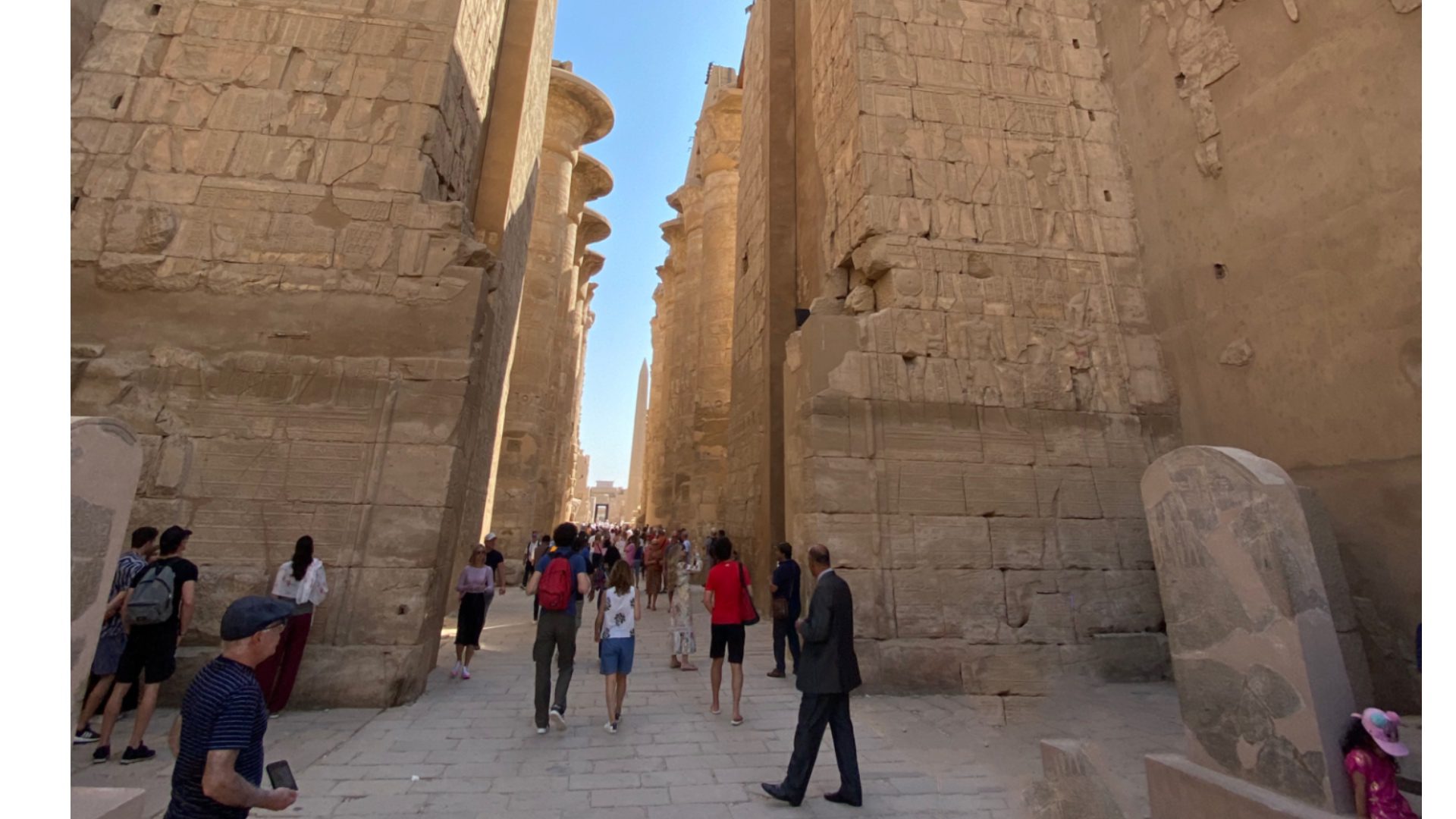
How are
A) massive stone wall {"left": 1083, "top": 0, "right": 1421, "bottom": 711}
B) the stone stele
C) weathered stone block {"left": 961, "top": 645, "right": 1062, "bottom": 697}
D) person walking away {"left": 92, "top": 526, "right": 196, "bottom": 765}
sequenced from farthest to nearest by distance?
weathered stone block {"left": 961, "top": 645, "right": 1062, "bottom": 697} < massive stone wall {"left": 1083, "top": 0, "right": 1421, "bottom": 711} < person walking away {"left": 92, "top": 526, "right": 196, "bottom": 765} < the stone stele

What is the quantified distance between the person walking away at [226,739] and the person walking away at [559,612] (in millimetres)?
2671

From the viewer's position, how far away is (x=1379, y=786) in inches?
91.2

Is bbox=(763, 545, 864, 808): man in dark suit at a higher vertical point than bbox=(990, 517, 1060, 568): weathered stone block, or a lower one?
lower

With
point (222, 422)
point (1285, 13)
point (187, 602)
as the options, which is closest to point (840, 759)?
point (187, 602)

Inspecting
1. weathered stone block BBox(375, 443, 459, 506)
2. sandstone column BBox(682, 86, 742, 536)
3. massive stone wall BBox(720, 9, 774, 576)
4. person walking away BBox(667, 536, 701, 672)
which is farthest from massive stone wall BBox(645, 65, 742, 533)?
weathered stone block BBox(375, 443, 459, 506)

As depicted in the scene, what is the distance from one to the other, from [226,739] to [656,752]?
9.24 feet

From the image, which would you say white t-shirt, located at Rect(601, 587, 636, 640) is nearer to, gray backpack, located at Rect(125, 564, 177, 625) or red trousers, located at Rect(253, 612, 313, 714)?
red trousers, located at Rect(253, 612, 313, 714)

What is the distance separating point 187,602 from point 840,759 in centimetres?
401

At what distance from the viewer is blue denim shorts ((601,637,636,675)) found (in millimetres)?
4492

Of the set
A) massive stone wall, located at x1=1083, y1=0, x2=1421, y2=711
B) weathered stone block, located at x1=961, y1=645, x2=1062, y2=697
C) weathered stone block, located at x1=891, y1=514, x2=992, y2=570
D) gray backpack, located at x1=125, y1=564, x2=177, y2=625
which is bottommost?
weathered stone block, located at x1=961, y1=645, x2=1062, y2=697

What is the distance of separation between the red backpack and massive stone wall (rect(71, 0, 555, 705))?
48.9 inches

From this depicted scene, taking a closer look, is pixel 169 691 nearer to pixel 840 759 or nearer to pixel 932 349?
pixel 840 759

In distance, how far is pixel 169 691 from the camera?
4668 millimetres

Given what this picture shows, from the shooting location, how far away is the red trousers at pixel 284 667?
451 cm
